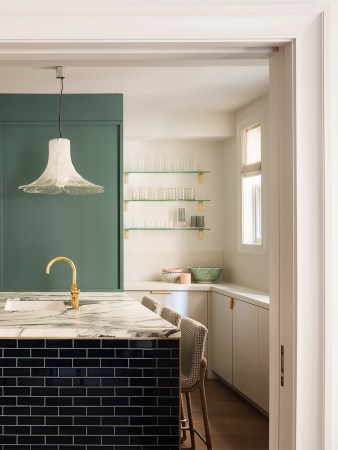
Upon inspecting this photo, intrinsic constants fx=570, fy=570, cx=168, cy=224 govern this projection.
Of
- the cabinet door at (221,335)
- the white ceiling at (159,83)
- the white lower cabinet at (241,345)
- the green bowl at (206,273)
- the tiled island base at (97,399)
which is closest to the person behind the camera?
the tiled island base at (97,399)

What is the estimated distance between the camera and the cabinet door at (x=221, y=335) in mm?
5391

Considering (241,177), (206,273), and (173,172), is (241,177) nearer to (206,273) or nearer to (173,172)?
(173,172)

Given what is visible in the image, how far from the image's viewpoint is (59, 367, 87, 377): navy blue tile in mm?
2742

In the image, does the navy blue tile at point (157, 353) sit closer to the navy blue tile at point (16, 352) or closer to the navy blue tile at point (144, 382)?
the navy blue tile at point (144, 382)

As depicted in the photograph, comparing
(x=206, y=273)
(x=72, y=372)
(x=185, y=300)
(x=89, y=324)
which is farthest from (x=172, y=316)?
(x=206, y=273)

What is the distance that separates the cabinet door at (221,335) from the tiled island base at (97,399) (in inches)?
102

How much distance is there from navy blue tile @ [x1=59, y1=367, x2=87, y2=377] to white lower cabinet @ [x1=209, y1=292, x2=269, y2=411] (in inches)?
76.9

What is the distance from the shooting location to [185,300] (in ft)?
19.2

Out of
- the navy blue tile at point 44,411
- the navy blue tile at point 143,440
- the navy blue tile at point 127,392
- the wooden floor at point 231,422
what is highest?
the navy blue tile at point 127,392

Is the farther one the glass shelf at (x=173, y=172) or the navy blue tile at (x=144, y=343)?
the glass shelf at (x=173, y=172)

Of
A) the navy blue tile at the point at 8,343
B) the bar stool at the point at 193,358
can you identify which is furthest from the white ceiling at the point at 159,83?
the navy blue tile at the point at 8,343

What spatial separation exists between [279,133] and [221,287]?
13.6 ft
